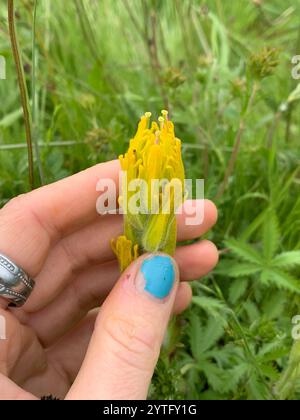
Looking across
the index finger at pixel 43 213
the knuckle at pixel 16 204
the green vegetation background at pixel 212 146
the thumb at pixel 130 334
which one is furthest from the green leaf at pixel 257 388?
the knuckle at pixel 16 204

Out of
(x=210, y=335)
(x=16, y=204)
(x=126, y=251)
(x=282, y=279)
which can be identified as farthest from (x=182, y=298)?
(x=16, y=204)

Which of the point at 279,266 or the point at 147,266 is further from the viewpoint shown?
the point at 279,266

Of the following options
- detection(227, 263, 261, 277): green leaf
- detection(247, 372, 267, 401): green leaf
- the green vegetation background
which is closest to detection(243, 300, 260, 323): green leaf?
the green vegetation background

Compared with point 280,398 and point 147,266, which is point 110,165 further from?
point 280,398

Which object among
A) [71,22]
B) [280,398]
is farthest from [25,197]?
[71,22]

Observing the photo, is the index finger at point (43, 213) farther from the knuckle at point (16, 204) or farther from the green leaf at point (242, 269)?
the green leaf at point (242, 269)

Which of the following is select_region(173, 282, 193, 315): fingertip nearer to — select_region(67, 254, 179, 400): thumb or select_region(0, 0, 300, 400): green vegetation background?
select_region(0, 0, 300, 400): green vegetation background
